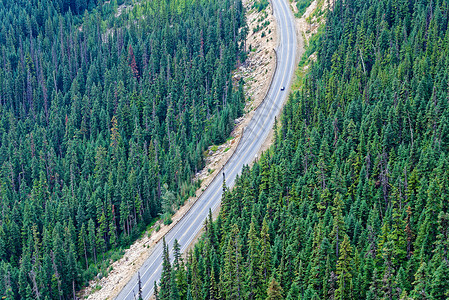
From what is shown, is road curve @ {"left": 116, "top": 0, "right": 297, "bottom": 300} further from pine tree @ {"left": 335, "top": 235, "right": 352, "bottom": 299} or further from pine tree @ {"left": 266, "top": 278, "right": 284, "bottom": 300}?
pine tree @ {"left": 335, "top": 235, "right": 352, "bottom": 299}

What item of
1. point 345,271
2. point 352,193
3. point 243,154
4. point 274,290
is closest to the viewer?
point 345,271

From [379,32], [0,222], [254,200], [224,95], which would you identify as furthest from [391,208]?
[0,222]

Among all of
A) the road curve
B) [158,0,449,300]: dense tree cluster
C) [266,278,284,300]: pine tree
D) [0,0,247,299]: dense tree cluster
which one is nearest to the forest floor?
the road curve

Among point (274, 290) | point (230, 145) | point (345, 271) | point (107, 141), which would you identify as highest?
point (230, 145)

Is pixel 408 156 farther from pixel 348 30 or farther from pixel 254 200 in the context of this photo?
pixel 348 30

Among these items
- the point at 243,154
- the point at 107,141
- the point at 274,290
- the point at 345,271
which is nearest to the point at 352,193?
the point at 345,271

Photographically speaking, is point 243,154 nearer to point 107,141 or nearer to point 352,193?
point 352,193
